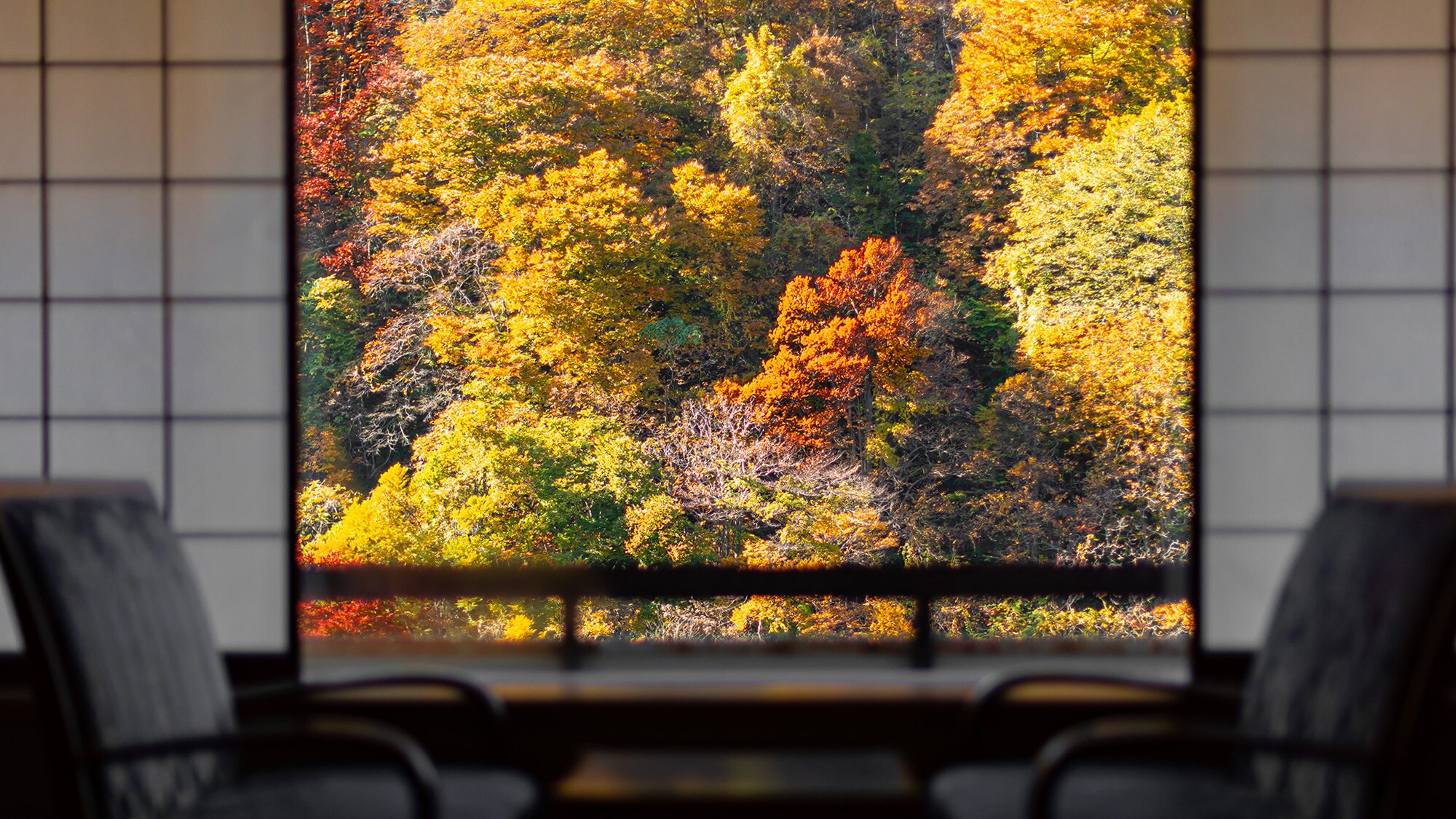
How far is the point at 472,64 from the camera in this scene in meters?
11.1

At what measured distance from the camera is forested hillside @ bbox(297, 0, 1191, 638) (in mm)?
10602

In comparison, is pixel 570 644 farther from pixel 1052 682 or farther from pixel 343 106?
pixel 343 106

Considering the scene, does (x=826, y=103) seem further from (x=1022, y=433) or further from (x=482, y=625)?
(x=482, y=625)

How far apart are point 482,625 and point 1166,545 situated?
22.7 ft
